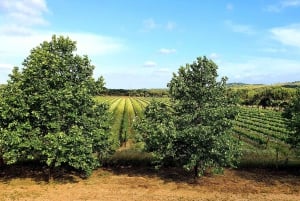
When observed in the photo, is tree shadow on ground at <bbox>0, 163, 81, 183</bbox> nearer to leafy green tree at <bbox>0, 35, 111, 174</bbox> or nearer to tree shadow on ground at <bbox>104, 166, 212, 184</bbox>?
leafy green tree at <bbox>0, 35, 111, 174</bbox>

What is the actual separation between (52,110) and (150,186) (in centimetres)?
878

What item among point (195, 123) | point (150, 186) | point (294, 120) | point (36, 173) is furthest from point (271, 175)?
Result: point (36, 173)

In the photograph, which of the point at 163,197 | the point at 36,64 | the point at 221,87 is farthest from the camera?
the point at 221,87

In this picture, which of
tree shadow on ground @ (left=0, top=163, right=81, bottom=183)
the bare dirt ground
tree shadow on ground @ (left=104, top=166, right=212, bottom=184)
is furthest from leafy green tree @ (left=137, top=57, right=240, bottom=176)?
tree shadow on ground @ (left=0, top=163, right=81, bottom=183)

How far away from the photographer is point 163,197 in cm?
2452

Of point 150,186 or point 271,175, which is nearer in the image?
point 150,186

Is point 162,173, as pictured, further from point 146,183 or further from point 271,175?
point 271,175

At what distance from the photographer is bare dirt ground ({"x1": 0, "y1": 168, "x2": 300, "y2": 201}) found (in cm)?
2455

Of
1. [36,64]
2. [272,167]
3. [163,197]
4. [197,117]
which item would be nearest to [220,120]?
[197,117]

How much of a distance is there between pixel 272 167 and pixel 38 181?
63.5 feet

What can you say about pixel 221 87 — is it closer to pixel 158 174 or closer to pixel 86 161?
pixel 158 174

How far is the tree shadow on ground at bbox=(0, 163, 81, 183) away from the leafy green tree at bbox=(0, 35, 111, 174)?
2.33m

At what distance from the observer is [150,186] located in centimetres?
2692

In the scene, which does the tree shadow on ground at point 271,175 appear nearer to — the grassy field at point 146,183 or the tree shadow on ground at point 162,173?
the grassy field at point 146,183
